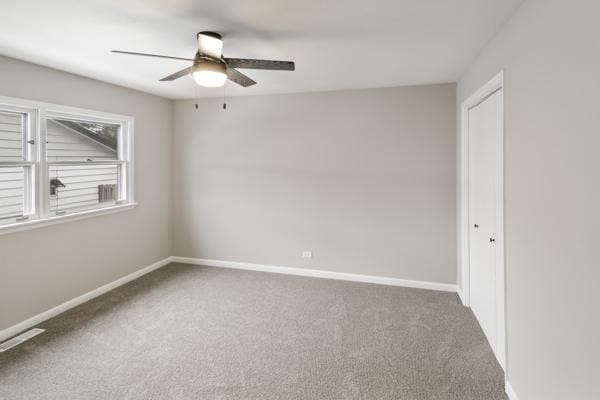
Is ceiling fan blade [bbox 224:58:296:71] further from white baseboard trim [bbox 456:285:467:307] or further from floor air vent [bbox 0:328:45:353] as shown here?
white baseboard trim [bbox 456:285:467:307]

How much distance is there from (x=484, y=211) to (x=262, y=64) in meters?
2.28

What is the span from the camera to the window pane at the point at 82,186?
11.5 feet

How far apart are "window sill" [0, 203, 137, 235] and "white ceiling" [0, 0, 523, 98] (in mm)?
1480

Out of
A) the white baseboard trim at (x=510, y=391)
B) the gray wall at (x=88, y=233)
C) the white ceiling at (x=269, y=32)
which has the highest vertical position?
the white ceiling at (x=269, y=32)

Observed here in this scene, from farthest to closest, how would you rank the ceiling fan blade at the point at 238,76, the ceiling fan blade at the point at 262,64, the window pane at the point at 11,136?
1. the window pane at the point at 11,136
2. the ceiling fan blade at the point at 238,76
3. the ceiling fan blade at the point at 262,64

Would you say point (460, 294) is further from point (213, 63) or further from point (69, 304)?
point (69, 304)

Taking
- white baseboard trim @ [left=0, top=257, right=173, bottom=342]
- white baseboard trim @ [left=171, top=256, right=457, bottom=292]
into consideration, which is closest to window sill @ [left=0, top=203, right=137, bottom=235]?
white baseboard trim @ [left=0, top=257, right=173, bottom=342]

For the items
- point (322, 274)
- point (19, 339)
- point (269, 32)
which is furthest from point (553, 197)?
point (19, 339)

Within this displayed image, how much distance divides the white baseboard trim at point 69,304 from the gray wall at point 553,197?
402 cm

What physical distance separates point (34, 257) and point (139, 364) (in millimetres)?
1623

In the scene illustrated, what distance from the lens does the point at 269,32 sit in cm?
247

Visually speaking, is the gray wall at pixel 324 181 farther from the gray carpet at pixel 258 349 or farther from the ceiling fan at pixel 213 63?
the ceiling fan at pixel 213 63

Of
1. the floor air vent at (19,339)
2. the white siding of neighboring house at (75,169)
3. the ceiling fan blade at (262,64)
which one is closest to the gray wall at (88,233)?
the floor air vent at (19,339)

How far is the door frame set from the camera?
91.7 inches
